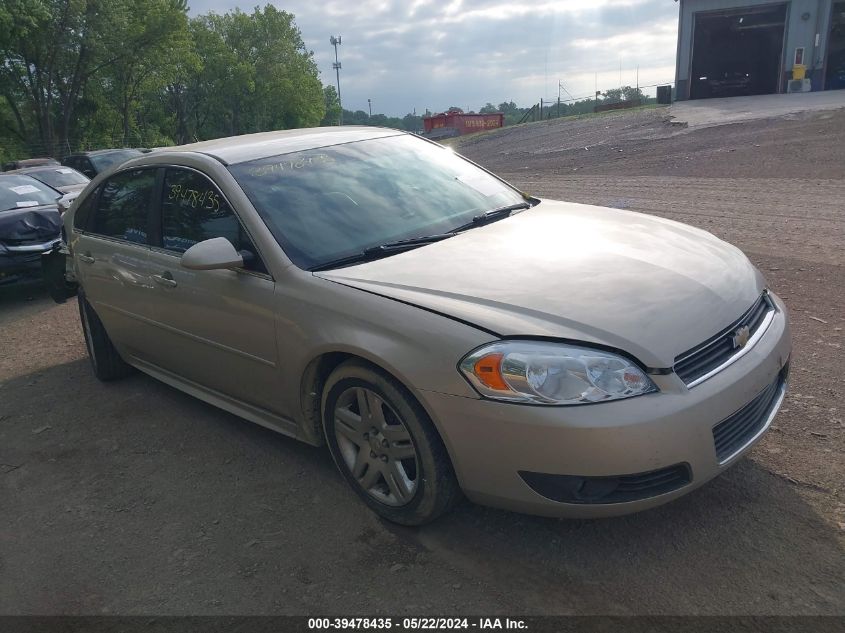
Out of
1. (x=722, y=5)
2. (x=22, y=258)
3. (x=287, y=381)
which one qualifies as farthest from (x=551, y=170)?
(x=722, y=5)

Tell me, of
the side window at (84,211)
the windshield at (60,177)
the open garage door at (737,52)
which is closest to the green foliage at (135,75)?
the open garage door at (737,52)

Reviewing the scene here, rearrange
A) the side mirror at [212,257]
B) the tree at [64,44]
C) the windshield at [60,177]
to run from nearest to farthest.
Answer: the side mirror at [212,257]
the windshield at [60,177]
the tree at [64,44]

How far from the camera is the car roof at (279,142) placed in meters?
3.84

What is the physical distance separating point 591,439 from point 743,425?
76 cm

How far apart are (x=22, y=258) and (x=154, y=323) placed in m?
5.29

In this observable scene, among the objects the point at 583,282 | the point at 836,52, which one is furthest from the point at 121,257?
the point at 836,52

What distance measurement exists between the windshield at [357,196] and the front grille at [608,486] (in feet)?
4.70

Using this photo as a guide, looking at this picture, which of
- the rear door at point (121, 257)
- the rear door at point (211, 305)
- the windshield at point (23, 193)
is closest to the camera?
the rear door at point (211, 305)

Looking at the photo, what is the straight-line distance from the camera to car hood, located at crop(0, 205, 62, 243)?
842 cm

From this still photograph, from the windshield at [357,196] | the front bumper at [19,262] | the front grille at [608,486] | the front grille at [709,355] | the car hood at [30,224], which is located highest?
the windshield at [357,196]

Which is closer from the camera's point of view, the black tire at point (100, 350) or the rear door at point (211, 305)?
the rear door at point (211, 305)

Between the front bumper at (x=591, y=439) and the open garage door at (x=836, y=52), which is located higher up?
the open garage door at (x=836, y=52)

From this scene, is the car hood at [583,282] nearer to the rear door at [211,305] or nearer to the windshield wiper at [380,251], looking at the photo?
the windshield wiper at [380,251]

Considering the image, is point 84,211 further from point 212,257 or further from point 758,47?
point 758,47
